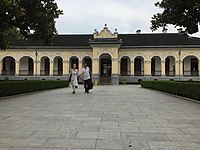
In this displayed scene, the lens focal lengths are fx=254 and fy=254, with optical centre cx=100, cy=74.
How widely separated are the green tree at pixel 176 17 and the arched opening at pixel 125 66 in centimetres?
2893

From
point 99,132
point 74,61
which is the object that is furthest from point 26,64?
point 99,132

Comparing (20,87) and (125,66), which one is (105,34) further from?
(20,87)

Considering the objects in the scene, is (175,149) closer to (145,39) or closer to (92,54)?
(92,54)

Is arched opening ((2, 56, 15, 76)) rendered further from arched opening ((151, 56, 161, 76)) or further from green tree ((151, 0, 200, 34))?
green tree ((151, 0, 200, 34))

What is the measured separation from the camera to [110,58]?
42688mm

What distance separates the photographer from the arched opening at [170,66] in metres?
42.3

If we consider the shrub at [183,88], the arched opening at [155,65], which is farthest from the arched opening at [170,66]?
the shrub at [183,88]

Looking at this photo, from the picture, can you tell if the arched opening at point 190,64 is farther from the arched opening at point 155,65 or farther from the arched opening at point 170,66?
the arched opening at point 155,65

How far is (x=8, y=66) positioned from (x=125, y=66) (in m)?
20.8

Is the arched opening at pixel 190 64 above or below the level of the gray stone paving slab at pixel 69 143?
above

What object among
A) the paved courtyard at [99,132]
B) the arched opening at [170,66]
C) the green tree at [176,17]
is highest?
the green tree at [176,17]

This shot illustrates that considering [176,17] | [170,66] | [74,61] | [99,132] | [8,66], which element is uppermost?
[176,17]

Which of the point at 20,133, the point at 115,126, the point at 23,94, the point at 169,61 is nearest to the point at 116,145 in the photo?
the point at 115,126

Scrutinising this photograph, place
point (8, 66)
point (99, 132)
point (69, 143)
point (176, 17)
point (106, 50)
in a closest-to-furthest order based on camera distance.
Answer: point (69, 143) → point (99, 132) → point (176, 17) → point (106, 50) → point (8, 66)
